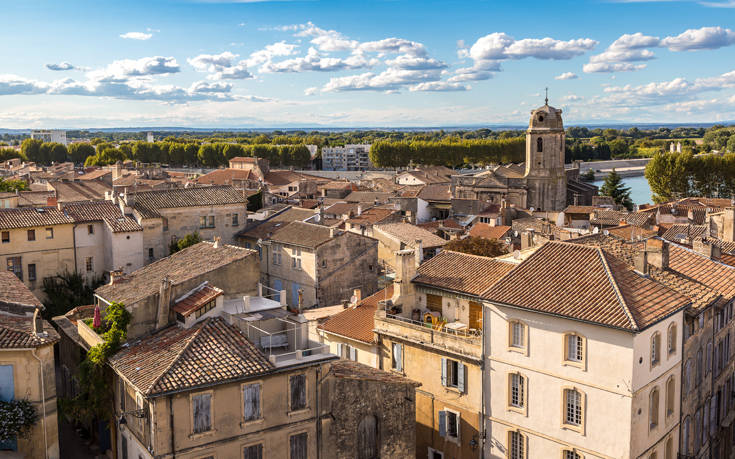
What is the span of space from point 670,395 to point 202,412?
634 inches

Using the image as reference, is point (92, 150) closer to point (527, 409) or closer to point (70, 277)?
point (70, 277)

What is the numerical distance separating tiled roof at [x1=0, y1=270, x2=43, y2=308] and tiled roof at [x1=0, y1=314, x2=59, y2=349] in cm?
244

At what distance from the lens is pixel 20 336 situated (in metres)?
21.5

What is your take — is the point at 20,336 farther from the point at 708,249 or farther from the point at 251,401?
the point at 708,249

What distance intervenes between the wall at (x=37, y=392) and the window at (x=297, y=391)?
750 cm

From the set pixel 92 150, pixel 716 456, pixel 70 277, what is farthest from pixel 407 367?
pixel 92 150

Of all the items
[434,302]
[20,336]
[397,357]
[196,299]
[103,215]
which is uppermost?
[103,215]

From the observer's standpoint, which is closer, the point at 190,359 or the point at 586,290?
the point at 190,359

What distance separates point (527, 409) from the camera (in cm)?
2489

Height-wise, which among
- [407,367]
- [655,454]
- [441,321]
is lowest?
[655,454]

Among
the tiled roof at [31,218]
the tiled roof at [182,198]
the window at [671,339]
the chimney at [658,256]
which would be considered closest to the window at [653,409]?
the window at [671,339]

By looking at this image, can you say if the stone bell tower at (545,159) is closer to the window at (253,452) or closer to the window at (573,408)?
the window at (573,408)

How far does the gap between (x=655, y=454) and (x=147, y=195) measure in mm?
36375

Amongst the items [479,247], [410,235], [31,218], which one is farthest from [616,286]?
[31,218]
